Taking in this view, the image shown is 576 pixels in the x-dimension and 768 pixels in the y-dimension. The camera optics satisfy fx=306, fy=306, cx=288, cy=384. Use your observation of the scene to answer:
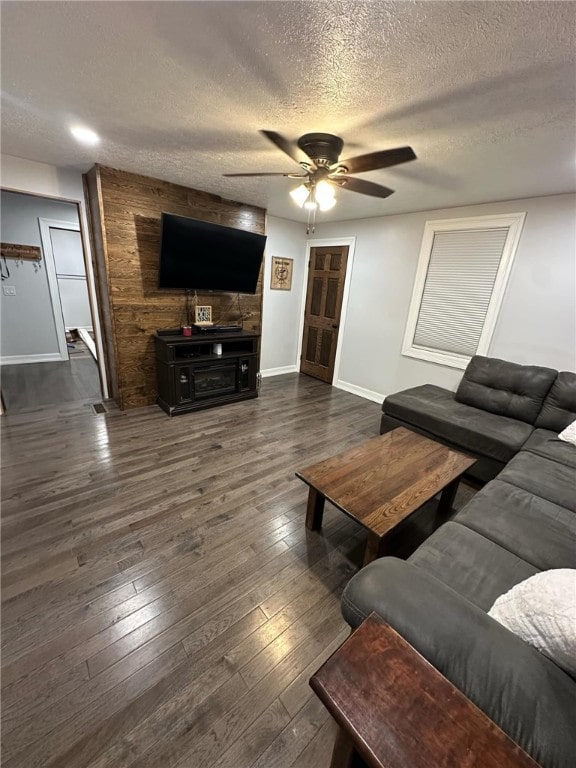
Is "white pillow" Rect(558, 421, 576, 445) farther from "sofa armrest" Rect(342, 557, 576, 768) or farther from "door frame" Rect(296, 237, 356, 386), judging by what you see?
"door frame" Rect(296, 237, 356, 386)

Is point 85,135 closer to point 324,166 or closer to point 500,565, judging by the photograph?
point 324,166

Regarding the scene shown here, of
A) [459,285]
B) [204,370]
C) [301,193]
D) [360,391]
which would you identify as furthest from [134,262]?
[459,285]

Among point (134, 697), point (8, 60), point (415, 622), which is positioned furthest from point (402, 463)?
point (8, 60)

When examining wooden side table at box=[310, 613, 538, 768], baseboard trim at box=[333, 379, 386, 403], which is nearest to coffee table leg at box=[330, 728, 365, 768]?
wooden side table at box=[310, 613, 538, 768]

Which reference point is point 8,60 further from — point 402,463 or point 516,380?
point 516,380

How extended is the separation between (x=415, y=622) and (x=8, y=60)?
111 inches

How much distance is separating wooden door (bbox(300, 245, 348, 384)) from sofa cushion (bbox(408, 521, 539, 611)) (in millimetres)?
3613

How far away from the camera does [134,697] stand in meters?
1.17

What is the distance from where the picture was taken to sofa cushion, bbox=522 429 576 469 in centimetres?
207

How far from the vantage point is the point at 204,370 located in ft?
11.9

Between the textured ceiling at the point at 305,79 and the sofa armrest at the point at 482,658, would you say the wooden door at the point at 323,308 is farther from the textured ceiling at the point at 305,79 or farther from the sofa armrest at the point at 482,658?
the sofa armrest at the point at 482,658

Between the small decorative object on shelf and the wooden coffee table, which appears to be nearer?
the wooden coffee table

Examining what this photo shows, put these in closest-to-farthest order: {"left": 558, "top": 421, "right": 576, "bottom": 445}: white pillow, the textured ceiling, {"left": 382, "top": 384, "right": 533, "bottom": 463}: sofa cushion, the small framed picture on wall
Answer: the textured ceiling < {"left": 558, "top": 421, "right": 576, "bottom": 445}: white pillow < {"left": 382, "top": 384, "right": 533, "bottom": 463}: sofa cushion < the small framed picture on wall

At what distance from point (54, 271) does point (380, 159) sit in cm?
535
